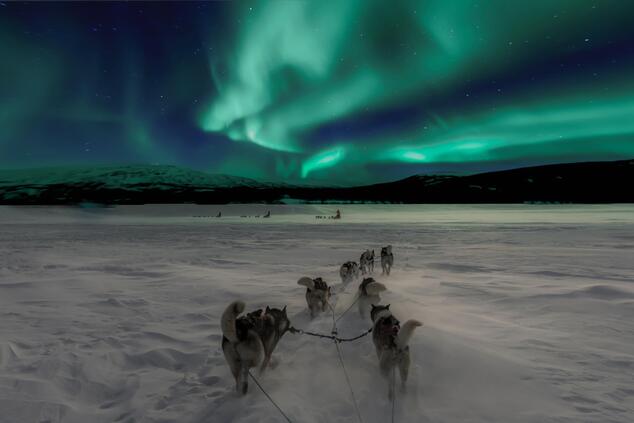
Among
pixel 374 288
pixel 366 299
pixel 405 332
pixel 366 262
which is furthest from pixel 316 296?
pixel 366 262

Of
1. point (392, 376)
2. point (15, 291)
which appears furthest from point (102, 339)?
point (15, 291)

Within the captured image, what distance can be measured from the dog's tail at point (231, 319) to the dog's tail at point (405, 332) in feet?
3.98

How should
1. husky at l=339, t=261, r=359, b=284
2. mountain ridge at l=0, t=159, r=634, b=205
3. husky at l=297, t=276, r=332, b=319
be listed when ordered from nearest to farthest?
husky at l=297, t=276, r=332, b=319
husky at l=339, t=261, r=359, b=284
mountain ridge at l=0, t=159, r=634, b=205

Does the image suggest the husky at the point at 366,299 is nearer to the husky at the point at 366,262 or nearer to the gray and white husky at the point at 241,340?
the gray and white husky at the point at 241,340

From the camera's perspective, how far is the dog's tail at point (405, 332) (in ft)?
8.04

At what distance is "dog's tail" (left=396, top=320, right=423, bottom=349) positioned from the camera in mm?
2451

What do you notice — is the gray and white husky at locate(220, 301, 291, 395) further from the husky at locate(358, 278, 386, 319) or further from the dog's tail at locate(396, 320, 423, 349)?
the husky at locate(358, 278, 386, 319)

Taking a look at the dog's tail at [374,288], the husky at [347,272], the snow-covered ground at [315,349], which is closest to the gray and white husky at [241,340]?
the snow-covered ground at [315,349]

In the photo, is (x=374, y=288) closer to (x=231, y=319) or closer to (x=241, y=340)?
(x=241, y=340)

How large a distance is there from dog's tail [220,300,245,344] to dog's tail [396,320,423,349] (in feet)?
3.98

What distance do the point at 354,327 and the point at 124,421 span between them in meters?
2.91

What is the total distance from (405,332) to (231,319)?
1.31 m

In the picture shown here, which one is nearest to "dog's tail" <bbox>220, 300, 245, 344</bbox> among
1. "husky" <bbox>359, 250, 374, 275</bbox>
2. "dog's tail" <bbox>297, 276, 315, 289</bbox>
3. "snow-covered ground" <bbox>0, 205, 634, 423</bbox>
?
"snow-covered ground" <bbox>0, 205, 634, 423</bbox>

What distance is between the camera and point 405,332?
2.51m
